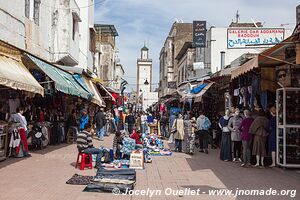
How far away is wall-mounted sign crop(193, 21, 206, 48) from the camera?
103 ft

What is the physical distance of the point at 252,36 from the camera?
2938 cm

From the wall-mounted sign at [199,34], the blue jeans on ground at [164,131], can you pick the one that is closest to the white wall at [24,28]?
the blue jeans on ground at [164,131]

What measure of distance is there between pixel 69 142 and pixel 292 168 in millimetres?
11189

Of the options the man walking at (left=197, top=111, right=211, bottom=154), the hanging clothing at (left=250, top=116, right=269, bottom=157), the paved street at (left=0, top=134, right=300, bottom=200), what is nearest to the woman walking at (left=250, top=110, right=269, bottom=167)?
the hanging clothing at (left=250, top=116, right=269, bottom=157)

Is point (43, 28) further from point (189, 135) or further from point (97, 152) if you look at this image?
point (97, 152)

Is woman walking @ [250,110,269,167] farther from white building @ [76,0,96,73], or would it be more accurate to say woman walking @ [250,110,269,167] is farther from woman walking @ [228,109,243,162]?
white building @ [76,0,96,73]

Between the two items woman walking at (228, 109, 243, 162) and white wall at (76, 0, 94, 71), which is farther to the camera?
white wall at (76, 0, 94, 71)

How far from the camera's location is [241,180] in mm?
9461

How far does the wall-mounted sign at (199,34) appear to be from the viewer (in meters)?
31.5

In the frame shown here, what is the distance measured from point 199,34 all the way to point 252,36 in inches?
173

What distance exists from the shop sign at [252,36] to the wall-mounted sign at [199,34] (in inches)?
83.2

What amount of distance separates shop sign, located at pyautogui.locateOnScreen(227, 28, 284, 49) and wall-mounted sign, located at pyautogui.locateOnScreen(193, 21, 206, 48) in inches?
83.2

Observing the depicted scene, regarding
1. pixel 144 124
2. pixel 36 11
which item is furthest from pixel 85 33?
pixel 36 11

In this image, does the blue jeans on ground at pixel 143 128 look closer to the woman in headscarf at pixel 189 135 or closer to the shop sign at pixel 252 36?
the woman in headscarf at pixel 189 135
